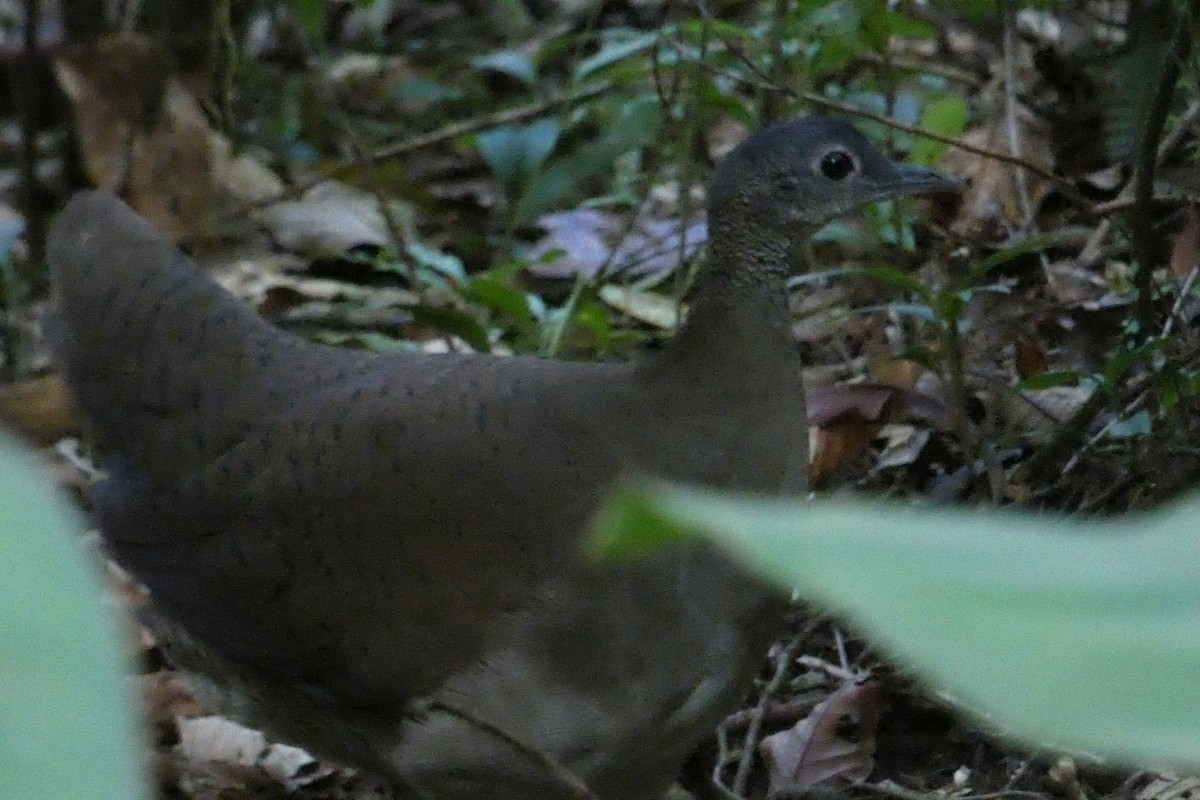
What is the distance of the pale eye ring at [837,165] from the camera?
9.53 feet

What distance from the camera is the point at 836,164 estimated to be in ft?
9.55

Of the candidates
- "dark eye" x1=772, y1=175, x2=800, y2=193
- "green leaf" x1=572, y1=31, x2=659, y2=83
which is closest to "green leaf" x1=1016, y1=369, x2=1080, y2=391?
"dark eye" x1=772, y1=175, x2=800, y2=193

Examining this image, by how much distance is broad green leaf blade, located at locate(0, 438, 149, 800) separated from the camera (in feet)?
1.38

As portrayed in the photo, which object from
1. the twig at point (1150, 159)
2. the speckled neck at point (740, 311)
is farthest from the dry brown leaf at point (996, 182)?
the speckled neck at point (740, 311)

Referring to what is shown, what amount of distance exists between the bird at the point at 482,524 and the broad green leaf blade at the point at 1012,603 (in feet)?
6.31

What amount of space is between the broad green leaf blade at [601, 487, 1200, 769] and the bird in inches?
75.8

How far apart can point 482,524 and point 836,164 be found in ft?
2.70

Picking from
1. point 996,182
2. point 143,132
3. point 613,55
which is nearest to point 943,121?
point 996,182

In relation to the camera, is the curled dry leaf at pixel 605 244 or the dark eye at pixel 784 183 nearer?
the dark eye at pixel 784 183

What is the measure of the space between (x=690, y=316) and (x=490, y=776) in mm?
721

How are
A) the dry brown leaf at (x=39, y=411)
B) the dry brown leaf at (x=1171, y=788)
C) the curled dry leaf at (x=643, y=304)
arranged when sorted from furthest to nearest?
the curled dry leaf at (x=643, y=304)
the dry brown leaf at (x=39, y=411)
the dry brown leaf at (x=1171, y=788)

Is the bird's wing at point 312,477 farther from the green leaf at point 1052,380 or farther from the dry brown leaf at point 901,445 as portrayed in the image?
the dry brown leaf at point 901,445

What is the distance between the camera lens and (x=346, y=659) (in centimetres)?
270

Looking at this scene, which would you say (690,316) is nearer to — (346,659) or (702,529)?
(346,659)
